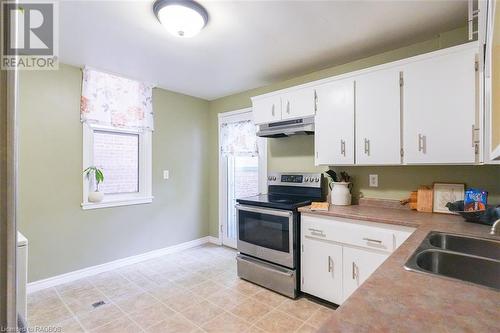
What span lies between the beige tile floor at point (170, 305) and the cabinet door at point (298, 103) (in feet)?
6.06

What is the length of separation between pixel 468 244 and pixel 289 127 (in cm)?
179

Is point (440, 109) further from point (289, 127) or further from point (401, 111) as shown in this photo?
point (289, 127)

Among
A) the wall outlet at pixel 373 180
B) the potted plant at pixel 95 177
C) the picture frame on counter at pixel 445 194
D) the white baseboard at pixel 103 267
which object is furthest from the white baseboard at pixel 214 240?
the picture frame on counter at pixel 445 194

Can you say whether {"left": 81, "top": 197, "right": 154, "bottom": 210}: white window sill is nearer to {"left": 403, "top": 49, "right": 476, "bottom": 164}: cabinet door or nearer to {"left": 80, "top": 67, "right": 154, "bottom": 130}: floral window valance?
{"left": 80, "top": 67, "right": 154, "bottom": 130}: floral window valance

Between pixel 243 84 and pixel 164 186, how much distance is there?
6.10 ft

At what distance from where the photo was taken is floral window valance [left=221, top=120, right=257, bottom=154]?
3.68 m

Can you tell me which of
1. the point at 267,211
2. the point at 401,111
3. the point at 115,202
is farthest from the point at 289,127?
the point at 115,202

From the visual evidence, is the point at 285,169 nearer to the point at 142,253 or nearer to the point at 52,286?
the point at 142,253

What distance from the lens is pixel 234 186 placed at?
4027 mm

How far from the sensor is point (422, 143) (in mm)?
2002

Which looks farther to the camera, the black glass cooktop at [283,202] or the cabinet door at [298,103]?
the cabinet door at [298,103]

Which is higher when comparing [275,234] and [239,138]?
[239,138]

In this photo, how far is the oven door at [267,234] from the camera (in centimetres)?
241

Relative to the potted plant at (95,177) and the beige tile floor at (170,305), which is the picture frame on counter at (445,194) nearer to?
the beige tile floor at (170,305)
